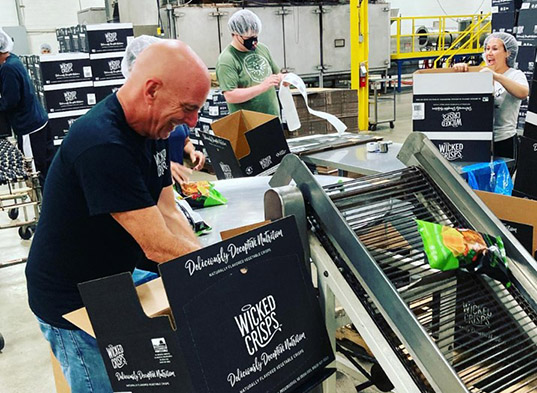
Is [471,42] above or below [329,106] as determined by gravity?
above

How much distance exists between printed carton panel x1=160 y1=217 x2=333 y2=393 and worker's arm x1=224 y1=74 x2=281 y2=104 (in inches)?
81.7

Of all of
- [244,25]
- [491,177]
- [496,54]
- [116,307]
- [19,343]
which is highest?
[244,25]

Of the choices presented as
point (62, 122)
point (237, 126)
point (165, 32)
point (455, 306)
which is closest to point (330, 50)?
point (165, 32)

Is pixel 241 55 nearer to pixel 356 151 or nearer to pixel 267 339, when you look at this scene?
pixel 356 151

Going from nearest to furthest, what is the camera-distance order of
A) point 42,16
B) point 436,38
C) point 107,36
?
point 107,36 → point 436,38 → point 42,16

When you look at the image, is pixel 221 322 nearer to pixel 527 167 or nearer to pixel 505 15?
pixel 527 167

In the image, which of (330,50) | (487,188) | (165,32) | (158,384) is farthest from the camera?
(330,50)

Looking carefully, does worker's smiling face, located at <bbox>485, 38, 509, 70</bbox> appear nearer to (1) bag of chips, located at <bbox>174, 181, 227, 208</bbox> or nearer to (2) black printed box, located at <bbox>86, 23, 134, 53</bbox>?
(1) bag of chips, located at <bbox>174, 181, 227, 208</bbox>

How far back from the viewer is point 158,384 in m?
1.06

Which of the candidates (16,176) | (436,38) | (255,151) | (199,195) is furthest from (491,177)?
(436,38)

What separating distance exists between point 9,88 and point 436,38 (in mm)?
10150

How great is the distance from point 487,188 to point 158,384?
230 centimetres

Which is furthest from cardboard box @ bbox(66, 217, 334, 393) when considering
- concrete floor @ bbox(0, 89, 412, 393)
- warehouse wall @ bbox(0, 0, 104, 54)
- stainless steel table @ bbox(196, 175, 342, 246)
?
warehouse wall @ bbox(0, 0, 104, 54)

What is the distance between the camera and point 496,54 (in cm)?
326
